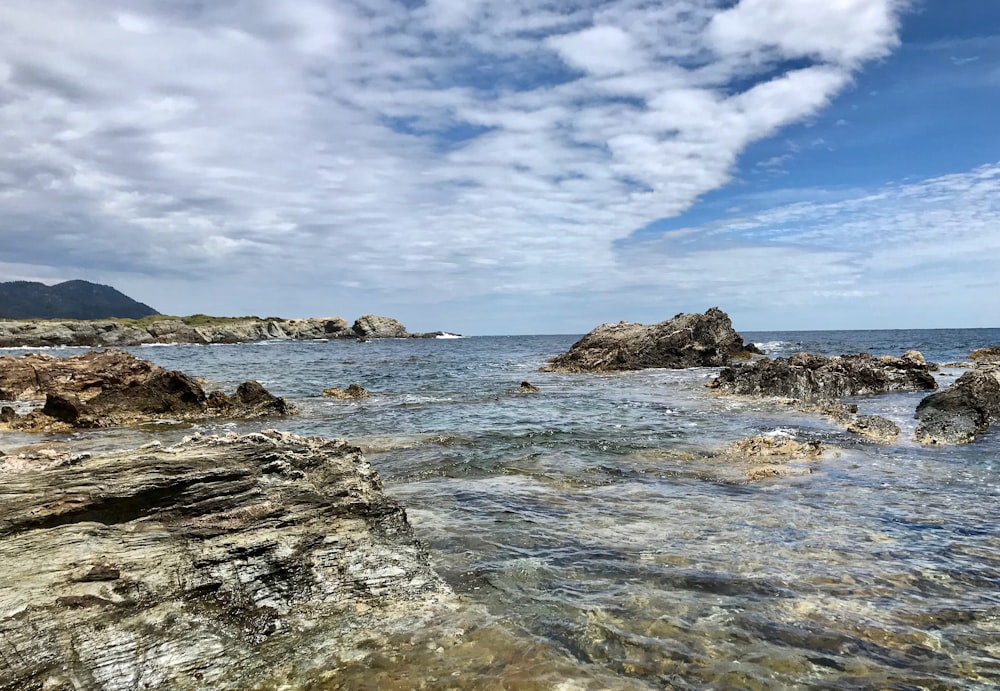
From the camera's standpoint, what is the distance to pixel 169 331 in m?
134

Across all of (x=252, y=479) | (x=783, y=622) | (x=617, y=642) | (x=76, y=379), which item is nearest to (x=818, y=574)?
(x=783, y=622)

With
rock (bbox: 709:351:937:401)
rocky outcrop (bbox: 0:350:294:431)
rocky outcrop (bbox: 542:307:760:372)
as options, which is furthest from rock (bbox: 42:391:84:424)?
rocky outcrop (bbox: 542:307:760:372)

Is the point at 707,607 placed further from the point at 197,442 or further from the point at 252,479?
the point at 197,442

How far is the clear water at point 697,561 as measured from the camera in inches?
198

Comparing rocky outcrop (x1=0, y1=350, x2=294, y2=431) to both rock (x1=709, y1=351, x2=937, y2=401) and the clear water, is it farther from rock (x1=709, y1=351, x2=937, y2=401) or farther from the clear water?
rock (x1=709, y1=351, x2=937, y2=401)

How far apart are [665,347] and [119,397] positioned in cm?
4158

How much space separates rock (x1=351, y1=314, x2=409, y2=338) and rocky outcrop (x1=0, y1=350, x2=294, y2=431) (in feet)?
489

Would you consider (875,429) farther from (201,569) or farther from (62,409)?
(62,409)

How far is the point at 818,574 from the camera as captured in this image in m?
6.94

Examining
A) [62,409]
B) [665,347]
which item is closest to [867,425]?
[62,409]

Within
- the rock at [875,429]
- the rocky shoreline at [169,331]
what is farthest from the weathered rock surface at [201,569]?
the rocky shoreline at [169,331]

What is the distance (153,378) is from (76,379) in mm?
5573

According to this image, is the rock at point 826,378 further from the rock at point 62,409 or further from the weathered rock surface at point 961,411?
the rock at point 62,409

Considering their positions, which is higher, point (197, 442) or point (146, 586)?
point (197, 442)
